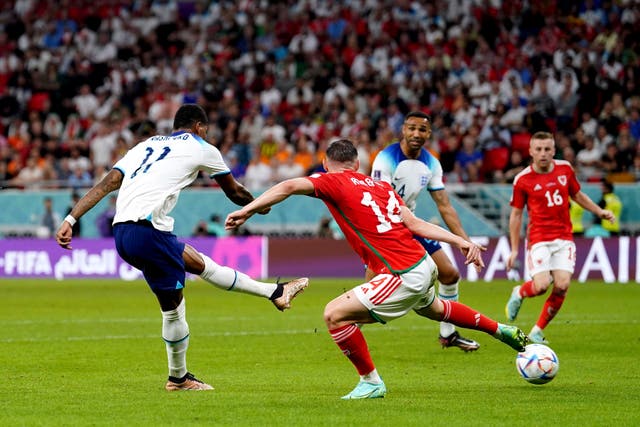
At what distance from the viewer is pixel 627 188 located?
969 inches

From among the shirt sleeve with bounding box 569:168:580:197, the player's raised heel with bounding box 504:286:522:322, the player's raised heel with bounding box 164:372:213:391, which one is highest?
the shirt sleeve with bounding box 569:168:580:197

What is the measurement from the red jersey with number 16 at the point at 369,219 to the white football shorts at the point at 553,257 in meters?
4.80

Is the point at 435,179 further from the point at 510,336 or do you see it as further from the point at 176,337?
the point at 176,337

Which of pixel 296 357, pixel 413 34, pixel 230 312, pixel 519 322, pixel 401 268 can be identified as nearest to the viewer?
pixel 401 268

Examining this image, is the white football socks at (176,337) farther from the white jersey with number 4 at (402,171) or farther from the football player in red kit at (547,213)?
the football player in red kit at (547,213)

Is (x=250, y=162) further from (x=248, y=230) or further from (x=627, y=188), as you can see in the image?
(x=627, y=188)

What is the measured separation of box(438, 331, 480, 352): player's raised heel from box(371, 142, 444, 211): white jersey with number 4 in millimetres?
1538

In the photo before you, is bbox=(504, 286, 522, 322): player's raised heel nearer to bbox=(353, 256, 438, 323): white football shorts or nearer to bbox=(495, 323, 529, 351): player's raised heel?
bbox=(495, 323, 529, 351): player's raised heel

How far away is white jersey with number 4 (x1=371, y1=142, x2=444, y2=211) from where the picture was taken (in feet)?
42.6

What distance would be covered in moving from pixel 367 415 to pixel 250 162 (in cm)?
2087

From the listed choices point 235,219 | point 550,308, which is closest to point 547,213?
point 550,308

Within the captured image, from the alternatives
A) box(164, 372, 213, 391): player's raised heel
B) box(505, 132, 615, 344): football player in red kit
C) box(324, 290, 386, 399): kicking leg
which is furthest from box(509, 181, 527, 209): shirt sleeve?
box(164, 372, 213, 391): player's raised heel

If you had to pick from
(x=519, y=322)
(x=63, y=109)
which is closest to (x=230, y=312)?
(x=519, y=322)

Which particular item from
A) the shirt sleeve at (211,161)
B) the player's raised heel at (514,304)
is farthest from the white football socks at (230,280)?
the player's raised heel at (514,304)
